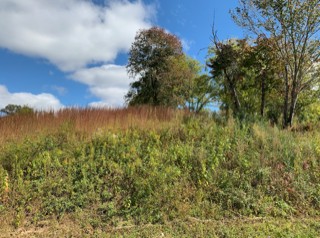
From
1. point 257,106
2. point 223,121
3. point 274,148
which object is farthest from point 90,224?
point 257,106

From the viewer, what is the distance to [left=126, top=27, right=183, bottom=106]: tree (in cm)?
2092

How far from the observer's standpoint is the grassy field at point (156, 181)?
4.39 m

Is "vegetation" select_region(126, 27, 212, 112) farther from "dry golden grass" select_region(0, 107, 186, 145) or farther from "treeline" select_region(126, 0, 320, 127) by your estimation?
"dry golden grass" select_region(0, 107, 186, 145)

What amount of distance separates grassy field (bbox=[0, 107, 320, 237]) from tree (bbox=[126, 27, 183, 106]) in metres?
13.7

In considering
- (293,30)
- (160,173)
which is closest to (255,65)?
(293,30)

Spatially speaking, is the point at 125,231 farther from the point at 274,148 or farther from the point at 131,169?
the point at 274,148

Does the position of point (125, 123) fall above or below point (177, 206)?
above

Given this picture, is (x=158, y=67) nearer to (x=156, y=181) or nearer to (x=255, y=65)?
(x=255, y=65)

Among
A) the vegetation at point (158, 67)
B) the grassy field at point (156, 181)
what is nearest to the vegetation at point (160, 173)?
the grassy field at point (156, 181)

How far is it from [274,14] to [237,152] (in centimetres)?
597

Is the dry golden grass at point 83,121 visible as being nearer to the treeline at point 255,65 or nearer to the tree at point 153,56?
the treeline at point 255,65

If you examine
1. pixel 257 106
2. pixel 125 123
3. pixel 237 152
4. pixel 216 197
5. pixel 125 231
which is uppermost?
pixel 257 106

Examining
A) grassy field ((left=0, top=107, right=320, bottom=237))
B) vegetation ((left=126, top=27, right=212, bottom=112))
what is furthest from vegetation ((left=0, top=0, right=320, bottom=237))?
vegetation ((left=126, top=27, right=212, bottom=112))

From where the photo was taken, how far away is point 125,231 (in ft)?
13.8
